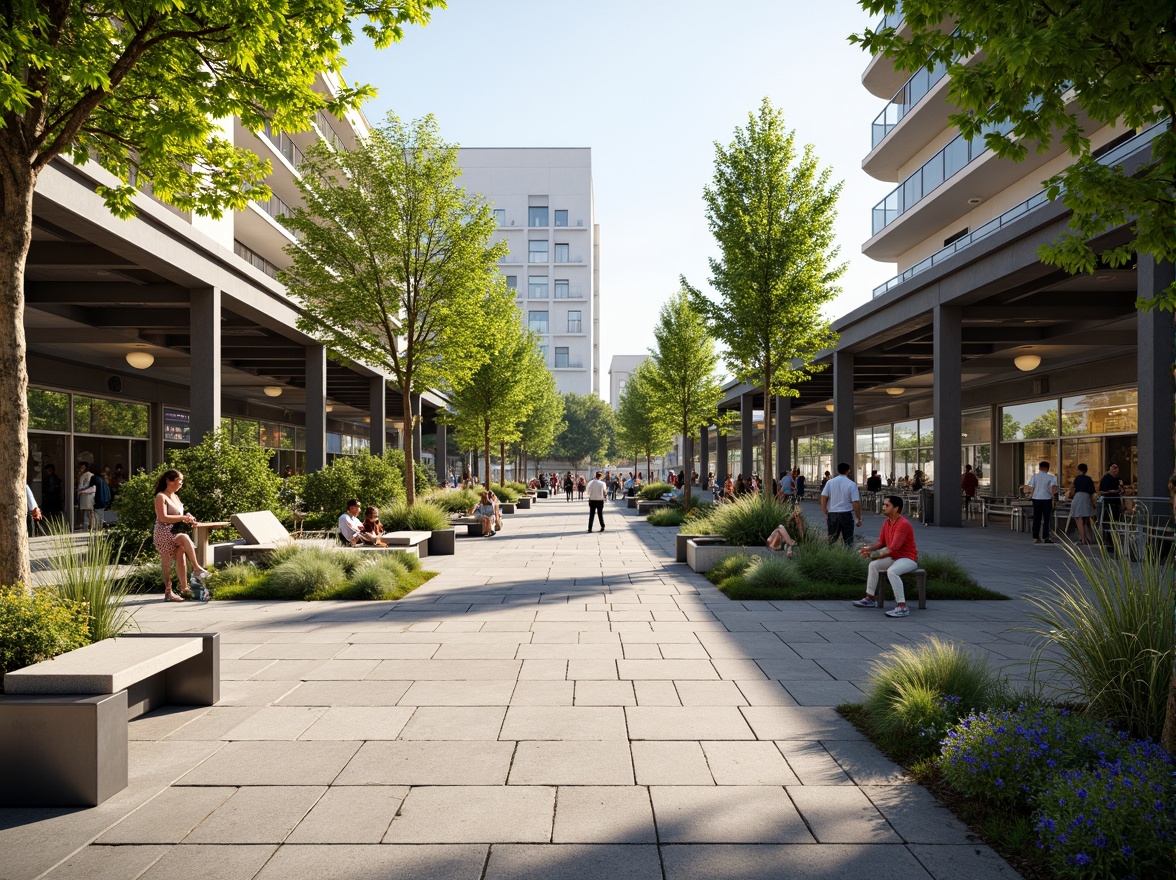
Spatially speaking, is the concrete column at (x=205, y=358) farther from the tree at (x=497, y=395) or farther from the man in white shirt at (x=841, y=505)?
the tree at (x=497, y=395)

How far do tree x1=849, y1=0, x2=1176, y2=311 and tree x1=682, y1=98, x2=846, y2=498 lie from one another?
1344 centimetres

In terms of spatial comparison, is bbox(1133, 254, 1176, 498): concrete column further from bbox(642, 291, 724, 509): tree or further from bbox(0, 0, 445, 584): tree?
bbox(642, 291, 724, 509): tree

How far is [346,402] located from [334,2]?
117ft

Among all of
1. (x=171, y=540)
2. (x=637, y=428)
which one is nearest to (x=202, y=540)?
(x=171, y=540)

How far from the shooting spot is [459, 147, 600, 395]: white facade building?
3263 inches

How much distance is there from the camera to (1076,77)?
468 cm

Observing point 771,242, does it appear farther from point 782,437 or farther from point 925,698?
point 925,698

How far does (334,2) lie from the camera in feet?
19.9

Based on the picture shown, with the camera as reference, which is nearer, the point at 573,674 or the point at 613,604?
the point at 573,674

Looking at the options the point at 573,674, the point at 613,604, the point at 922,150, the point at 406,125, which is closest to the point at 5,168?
the point at 573,674

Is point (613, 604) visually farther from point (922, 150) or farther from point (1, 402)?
point (922, 150)

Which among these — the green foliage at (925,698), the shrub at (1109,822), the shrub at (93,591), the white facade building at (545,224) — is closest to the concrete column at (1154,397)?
the green foliage at (925,698)

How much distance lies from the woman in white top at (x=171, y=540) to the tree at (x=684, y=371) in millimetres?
20697

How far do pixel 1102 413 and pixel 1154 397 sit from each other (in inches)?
468
